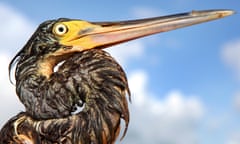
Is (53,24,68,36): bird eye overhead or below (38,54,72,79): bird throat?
overhead

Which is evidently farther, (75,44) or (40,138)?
(75,44)

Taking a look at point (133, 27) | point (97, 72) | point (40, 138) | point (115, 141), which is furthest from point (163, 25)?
point (40, 138)

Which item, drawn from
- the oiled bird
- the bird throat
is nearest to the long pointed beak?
the oiled bird

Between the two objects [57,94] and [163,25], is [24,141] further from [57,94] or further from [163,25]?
[163,25]

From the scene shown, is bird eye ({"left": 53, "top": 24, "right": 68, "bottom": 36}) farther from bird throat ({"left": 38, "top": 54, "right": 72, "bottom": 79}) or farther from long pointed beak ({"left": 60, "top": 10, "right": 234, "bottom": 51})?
bird throat ({"left": 38, "top": 54, "right": 72, "bottom": 79})

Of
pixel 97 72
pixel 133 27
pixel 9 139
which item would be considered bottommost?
pixel 9 139

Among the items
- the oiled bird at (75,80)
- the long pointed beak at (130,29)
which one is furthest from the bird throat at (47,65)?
the long pointed beak at (130,29)

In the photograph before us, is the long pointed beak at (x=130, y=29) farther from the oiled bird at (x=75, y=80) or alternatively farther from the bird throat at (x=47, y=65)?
the bird throat at (x=47, y=65)

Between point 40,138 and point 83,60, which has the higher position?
point 83,60
